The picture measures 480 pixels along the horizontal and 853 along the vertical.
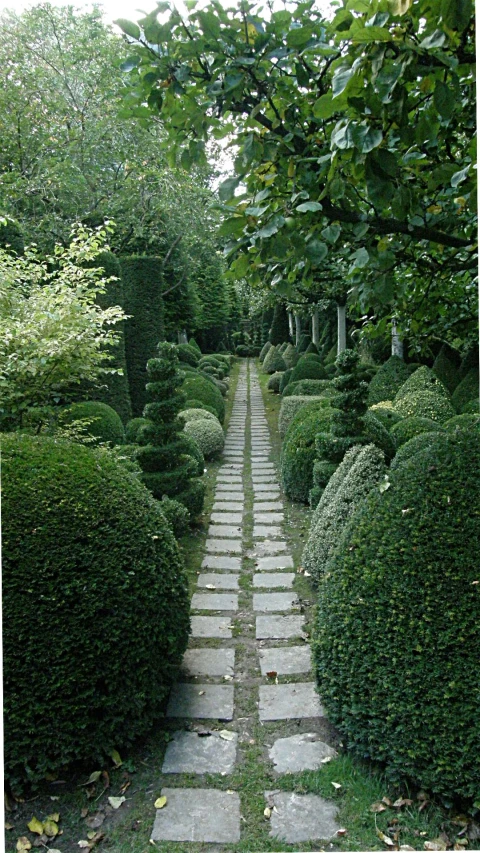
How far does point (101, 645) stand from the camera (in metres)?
2.86

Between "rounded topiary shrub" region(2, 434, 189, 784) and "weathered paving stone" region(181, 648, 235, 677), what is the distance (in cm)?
68

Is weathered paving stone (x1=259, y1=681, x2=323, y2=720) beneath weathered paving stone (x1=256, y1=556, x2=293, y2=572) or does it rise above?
beneath

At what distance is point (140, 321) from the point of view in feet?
39.1

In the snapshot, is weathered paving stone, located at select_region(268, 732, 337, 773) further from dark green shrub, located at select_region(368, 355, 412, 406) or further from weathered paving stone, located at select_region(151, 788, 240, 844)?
dark green shrub, located at select_region(368, 355, 412, 406)

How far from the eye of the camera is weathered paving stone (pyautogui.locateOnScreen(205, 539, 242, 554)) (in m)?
6.18

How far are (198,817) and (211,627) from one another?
1.86m

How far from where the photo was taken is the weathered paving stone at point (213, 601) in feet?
15.9

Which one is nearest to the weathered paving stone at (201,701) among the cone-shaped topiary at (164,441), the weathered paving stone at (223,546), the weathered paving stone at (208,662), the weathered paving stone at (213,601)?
the weathered paving stone at (208,662)

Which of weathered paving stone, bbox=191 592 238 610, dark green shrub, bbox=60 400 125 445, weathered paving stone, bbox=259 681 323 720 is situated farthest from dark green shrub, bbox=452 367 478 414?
weathered paving stone, bbox=259 681 323 720

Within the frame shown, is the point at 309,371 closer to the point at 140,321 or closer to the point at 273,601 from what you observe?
the point at 140,321

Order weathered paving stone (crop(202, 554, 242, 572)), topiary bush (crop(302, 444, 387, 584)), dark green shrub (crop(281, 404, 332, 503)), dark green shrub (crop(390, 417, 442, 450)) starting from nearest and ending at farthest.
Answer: topiary bush (crop(302, 444, 387, 584)) → weathered paving stone (crop(202, 554, 242, 572)) → dark green shrub (crop(390, 417, 442, 450)) → dark green shrub (crop(281, 404, 332, 503))

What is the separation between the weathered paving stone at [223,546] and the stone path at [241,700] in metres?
0.01

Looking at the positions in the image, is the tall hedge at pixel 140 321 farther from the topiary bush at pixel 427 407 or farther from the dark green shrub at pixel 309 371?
the topiary bush at pixel 427 407

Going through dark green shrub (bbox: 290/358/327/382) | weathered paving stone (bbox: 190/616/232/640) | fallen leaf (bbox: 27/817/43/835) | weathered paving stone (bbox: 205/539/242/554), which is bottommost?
fallen leaf (bbox: 27/817/43/835)
